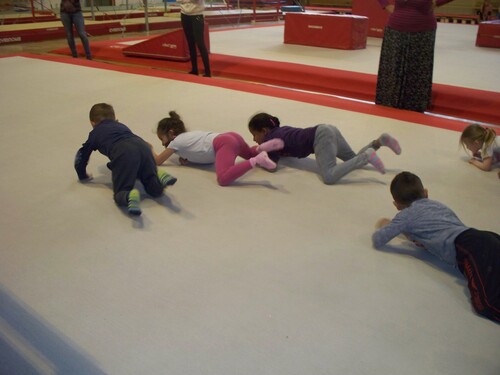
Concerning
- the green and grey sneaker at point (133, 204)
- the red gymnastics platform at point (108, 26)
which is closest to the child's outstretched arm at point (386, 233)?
the green and grey sneaker at point (133, 204)

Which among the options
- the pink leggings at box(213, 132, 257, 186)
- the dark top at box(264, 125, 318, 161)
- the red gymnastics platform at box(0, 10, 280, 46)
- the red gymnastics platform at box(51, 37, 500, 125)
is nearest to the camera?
the pink leggings at box(213, 132, 257, 186)

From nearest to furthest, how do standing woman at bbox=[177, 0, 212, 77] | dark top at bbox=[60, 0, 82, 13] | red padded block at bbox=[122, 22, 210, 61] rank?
standing woman at bbox=[177, 0, 212, 77], dark top at bbox=[60, 0, 82, 13], red padded block at bbox=[122, 22, 210, 61]

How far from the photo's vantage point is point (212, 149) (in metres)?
2.77

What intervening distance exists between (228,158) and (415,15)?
86.4 inches

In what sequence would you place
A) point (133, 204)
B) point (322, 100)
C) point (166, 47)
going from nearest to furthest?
point (133, 204) → point (322, 100) → point (166, 47)

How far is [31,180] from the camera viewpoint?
2699 mm

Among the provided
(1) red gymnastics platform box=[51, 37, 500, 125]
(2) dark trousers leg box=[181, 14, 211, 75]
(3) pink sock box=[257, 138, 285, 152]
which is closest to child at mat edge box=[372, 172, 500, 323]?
(3) pink sock box=[257, 138, 285, 152]

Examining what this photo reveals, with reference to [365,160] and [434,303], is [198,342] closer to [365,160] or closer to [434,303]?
[434,303]

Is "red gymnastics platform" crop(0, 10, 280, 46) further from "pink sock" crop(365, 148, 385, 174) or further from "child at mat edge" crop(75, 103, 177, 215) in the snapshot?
"pink sock" crop(365, 148, 385, 174)

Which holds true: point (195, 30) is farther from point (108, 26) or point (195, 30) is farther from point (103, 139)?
point (108, 26)

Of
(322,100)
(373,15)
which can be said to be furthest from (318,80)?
(373,15)

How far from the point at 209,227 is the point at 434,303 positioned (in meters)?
1.02

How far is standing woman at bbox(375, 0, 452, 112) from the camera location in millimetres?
3785

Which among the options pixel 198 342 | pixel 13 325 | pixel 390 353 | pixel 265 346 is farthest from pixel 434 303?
pixel 13 325
